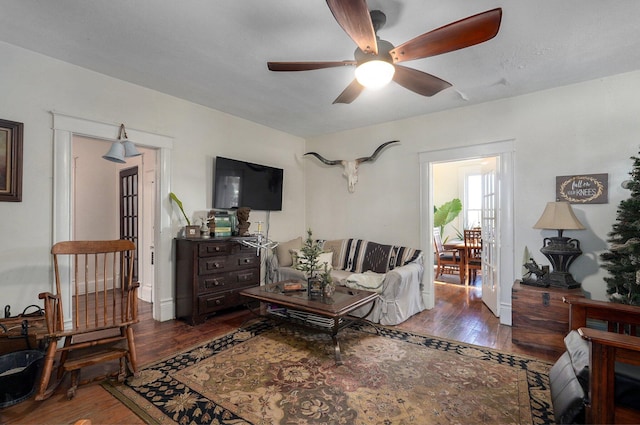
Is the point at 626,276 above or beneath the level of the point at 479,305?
above

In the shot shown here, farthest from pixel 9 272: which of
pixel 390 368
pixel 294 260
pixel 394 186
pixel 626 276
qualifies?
pixel 626 276

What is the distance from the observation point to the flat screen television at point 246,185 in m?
3.85

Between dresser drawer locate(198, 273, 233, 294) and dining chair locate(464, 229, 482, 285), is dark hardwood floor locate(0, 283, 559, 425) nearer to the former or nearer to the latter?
dresser drawer locate(198, 273, 233, 294)

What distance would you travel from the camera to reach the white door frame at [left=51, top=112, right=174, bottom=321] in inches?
104

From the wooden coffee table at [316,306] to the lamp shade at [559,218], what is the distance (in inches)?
70.2

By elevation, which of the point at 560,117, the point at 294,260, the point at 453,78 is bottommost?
the point at 294,260

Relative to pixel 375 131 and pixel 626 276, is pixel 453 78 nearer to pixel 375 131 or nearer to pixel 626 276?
pixel 375 131

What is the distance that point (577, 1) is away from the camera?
1872mm

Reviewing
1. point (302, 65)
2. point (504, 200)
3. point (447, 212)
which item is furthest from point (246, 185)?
point (447, 212)

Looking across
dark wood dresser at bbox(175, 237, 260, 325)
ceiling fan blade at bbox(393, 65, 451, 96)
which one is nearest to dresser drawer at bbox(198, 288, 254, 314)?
dark wood dresser at bbox(175, 237, 260, 325)

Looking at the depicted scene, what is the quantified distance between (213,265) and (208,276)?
0.13 m

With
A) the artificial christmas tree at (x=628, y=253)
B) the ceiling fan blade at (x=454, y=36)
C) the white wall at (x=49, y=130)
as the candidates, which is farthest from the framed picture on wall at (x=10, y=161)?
the artificial christmas tree at (x=628, y=253)

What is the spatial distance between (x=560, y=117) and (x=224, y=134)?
3936 mm

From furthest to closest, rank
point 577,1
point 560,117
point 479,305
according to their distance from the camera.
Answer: point 479,305 < point 560,117 < point 577,1
